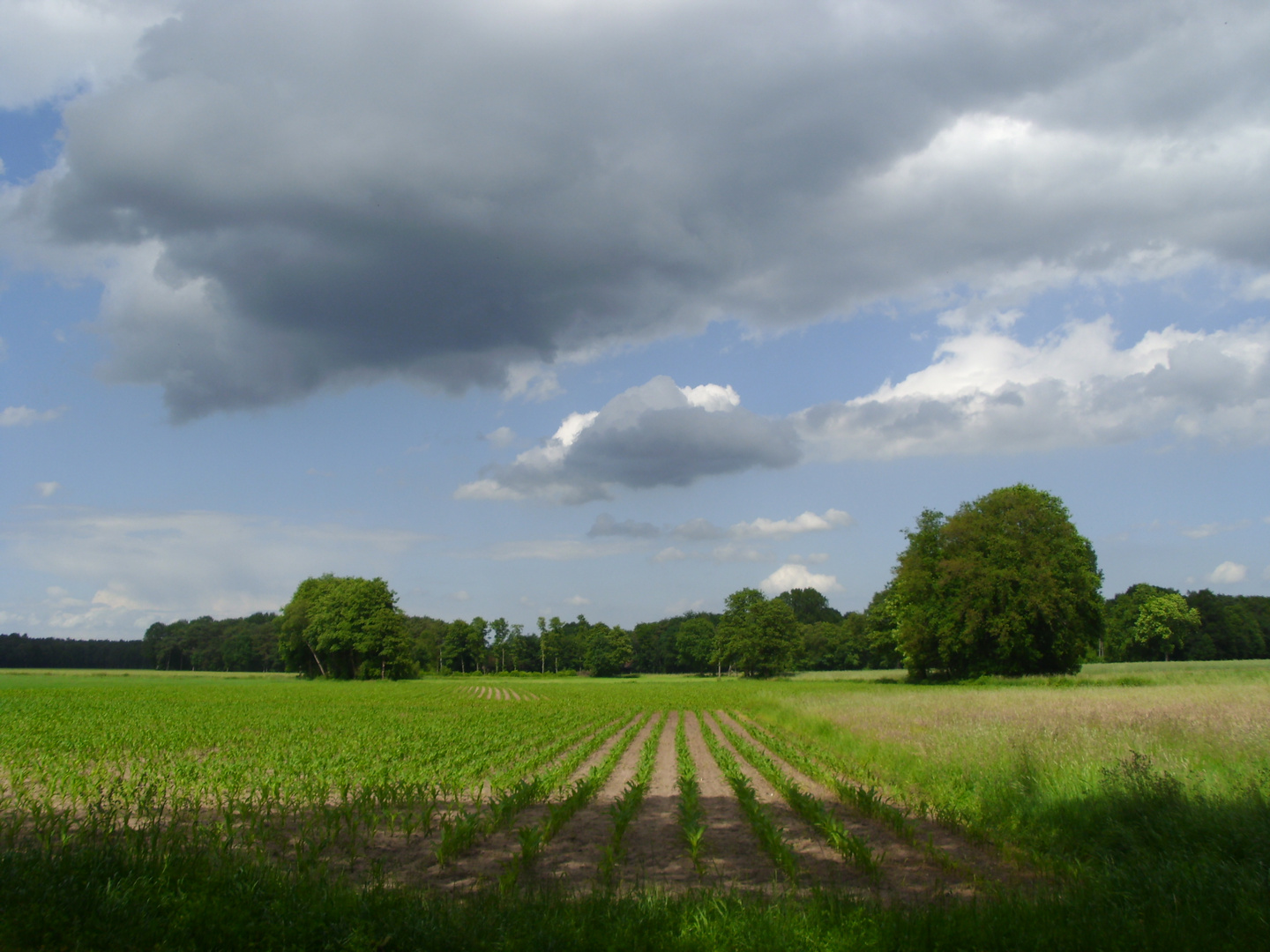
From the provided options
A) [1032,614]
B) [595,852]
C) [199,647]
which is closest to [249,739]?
[595,852]

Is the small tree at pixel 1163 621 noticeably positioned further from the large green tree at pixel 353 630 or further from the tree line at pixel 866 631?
the large green tree at pixel 353 630

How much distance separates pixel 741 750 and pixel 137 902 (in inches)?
697

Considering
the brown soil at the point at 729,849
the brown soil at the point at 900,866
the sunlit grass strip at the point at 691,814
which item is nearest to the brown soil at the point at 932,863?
the brown soil at the point at 900,866

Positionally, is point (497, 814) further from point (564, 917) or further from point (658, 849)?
point (564, 917)

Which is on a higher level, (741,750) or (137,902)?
(137,902)

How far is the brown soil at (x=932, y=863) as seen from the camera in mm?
8031

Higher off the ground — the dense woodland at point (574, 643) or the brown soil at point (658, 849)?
the brown soil at point (658, 849)

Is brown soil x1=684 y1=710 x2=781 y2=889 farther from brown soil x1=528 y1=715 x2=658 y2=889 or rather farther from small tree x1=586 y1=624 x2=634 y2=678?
small tree x1=586 y1=624 x2=634 y2=678

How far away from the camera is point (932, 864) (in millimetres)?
8914

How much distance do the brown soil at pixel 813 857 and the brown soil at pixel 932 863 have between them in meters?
0.40

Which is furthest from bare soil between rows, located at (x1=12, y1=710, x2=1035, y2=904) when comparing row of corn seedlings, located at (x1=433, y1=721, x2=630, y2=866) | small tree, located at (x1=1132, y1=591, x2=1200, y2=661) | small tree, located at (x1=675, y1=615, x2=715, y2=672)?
small tree, located at (x1=675, y1=615, x2=715, y2=672)

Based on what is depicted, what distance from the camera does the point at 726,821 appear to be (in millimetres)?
11633

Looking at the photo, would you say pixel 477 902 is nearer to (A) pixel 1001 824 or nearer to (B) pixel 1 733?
(A) pixel 1001 824

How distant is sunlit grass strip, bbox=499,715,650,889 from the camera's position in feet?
27.5
